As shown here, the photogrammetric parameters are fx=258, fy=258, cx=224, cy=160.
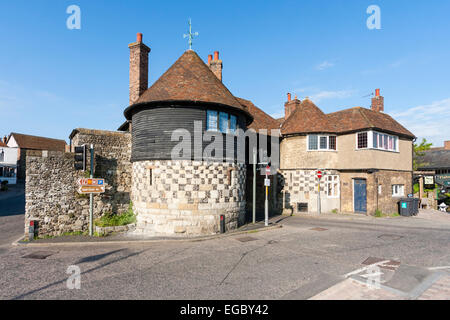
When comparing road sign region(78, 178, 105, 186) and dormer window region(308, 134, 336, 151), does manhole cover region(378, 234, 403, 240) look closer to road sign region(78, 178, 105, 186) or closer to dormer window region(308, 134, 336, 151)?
dormer window region(308, 134, 336, 151)

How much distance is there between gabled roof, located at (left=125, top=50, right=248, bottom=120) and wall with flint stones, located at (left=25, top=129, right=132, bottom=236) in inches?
91.2

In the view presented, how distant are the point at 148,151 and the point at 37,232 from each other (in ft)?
20.7

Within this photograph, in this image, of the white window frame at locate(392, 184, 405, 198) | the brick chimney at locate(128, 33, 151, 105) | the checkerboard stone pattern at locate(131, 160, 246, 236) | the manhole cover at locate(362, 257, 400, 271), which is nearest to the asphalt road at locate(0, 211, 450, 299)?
the manhole cover at locate(362, 257, 400, 271)

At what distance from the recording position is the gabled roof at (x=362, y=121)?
61.6ft

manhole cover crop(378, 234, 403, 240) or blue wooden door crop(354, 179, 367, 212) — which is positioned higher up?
blue wooden door crop(354, 179, 367, 212)

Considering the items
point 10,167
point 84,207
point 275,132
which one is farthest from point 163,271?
point 10,167

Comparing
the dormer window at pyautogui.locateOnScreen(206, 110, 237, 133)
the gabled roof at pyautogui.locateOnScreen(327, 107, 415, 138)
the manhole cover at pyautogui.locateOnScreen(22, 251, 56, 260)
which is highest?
the gabled roof at pyautogui.locateOnScreen(327, 107, 415, 138)

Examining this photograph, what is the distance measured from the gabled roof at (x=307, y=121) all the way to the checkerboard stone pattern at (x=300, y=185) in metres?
3.17

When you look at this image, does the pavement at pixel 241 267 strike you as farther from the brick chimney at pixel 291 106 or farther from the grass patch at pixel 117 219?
the brick chimney at pixel 291 106

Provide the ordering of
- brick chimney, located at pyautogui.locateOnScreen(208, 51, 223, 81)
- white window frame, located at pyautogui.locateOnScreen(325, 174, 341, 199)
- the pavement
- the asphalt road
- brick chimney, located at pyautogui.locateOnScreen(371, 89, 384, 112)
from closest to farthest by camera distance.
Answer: the pavement, the asphalt road, white window frame, located at pyautogui.locateOnScreen(325, 174, 341, 199), brick chimney, located at pyautogui.locateOnScreen(208, 51, 223, 81), brick chimney, located at pyautogui.locateOnScreen(371, 89, 384, 112)

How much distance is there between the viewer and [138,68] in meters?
15.2

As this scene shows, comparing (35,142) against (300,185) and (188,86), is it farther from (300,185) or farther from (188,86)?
(300,185)

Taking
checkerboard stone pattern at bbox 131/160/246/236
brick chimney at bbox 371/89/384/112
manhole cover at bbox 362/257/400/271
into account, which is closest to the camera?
manhole cover at bbox 362/257/400/271

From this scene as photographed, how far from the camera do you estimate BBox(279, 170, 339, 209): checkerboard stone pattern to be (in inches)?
759
